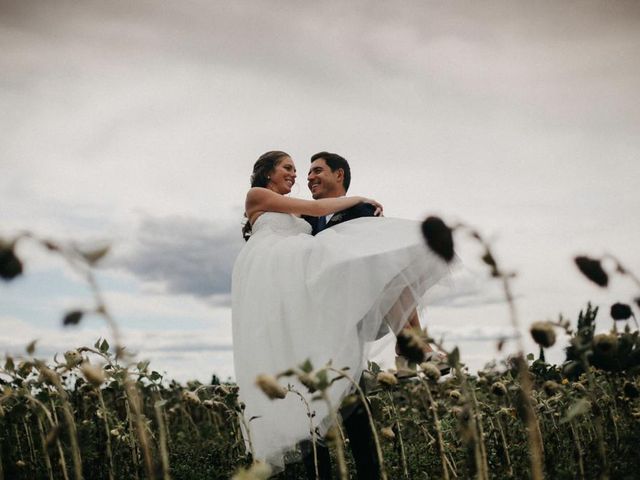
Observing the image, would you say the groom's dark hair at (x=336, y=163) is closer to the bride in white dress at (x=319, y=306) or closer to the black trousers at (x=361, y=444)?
the bride in white dress at (x=319, y=306)

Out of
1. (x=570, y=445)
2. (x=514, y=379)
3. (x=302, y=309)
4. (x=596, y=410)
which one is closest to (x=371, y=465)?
(x=302, y=309)

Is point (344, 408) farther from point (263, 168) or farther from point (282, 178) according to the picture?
point (263, 168)

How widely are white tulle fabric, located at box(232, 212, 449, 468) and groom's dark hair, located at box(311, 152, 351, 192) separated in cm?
234

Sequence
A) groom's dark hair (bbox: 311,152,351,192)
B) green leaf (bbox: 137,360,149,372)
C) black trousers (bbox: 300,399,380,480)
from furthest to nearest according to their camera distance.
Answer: groom's dark hair (bbox: 311,152,351,192), black trousers (bbox: 300,399,380,480), green leaf (bbox: 137,360,149,372)

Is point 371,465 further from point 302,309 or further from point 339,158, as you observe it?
point 339,158

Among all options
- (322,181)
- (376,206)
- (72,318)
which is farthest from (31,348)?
(322,181)

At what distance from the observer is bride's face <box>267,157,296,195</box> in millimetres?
6023

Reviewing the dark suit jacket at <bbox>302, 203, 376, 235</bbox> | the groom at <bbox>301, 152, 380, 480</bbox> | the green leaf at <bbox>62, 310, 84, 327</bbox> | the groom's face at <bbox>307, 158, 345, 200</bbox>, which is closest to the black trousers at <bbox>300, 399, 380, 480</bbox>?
the groom at <bbox>301, 152, 380, 480</bbox>

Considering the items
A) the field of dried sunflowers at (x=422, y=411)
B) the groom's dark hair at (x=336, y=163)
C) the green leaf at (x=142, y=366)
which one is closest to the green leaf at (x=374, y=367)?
the field of dried sunflowers at (x=422, y=411)

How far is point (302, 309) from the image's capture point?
4.04 metres

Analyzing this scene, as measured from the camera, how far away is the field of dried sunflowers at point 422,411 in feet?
7.13

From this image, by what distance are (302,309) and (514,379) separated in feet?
8.12

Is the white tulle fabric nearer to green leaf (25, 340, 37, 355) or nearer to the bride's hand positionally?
the bride's hand

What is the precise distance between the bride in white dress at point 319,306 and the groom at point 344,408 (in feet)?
0.92
